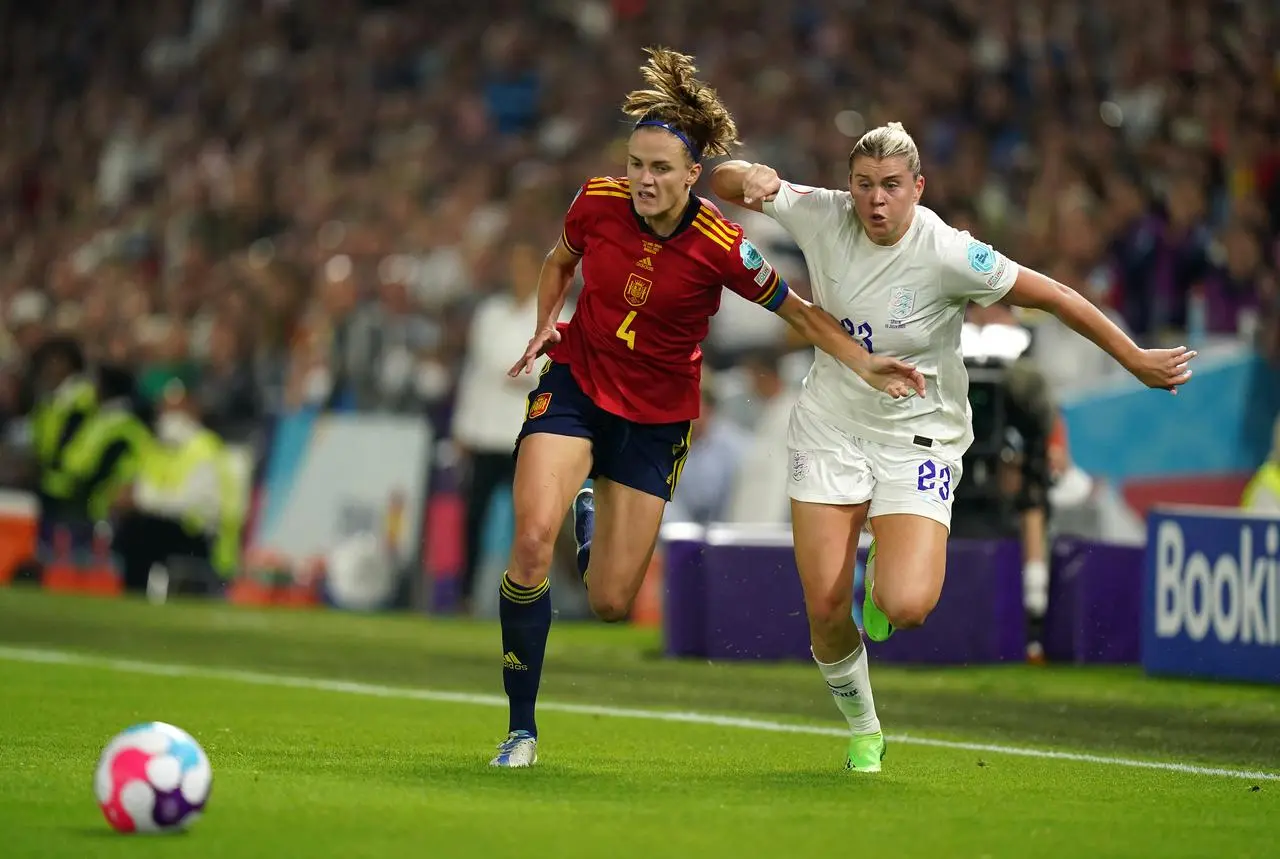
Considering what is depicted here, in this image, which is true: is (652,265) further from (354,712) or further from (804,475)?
(354,712)

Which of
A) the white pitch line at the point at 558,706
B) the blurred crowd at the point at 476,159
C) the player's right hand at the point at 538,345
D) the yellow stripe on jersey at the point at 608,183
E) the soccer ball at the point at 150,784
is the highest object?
the blurred crowd at the point at 476,159

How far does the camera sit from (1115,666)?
13266 mm

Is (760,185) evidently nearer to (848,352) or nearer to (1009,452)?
(848,352)

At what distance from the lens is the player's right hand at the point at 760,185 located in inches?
326

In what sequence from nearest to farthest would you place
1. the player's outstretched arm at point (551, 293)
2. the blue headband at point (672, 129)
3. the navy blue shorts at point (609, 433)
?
1. the blue headband at point (672, 129)
2. the navy blue shorts at point (609, 433)
3. the player's outstretched arm at point (551, 293)

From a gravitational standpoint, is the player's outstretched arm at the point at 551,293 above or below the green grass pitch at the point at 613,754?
above

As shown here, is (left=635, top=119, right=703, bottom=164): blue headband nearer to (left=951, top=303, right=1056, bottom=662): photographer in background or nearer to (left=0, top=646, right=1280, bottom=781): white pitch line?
(left=0, top=646, right=1280, bottom=781): white pitch line

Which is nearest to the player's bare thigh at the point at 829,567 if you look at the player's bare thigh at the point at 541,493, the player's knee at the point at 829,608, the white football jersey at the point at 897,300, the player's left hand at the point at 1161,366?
the player's knee at the point at 829,608

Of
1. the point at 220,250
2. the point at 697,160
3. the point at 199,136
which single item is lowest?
the point at 697,160

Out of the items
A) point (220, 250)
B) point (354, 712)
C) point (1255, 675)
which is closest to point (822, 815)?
point (354, 712)

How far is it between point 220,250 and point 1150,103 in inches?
431

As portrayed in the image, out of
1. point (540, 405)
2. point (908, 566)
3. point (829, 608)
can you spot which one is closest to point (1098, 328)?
point (908, 566)

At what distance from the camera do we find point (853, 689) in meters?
8.20

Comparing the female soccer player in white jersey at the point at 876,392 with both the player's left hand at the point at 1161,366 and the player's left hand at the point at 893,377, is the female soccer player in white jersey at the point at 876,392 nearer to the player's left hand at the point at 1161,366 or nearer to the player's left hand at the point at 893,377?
the player's left hand at the point at 1161,366
